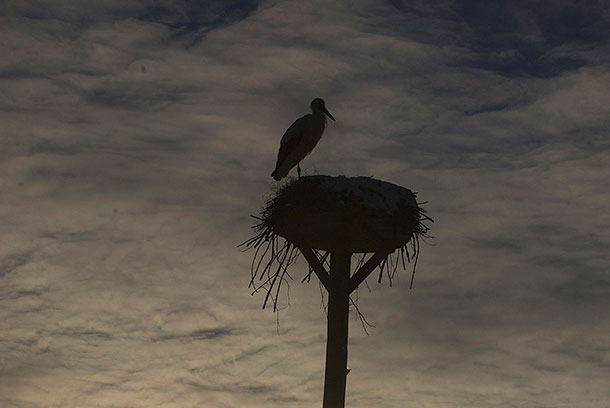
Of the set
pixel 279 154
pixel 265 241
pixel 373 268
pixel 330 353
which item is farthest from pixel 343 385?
pixel 279 154

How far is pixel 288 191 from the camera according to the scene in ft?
30.9

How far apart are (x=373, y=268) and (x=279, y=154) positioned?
3.20 metres

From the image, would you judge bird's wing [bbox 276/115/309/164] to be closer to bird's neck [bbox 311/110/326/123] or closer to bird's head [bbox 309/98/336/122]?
bird's neck [bbox 311/110/326/123]

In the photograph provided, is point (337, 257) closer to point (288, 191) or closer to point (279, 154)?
point (288, 191)

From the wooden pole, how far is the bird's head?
12.8 feet

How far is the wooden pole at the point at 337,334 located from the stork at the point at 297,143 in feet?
9.54

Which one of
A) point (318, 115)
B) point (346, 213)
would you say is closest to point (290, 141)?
point (318, 115)

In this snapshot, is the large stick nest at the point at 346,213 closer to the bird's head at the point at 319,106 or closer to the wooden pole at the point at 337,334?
the wooden pole at the point at 337,334

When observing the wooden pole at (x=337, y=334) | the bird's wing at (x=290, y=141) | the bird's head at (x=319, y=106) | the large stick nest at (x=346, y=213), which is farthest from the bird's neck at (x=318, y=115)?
the wooden pole at (x=337, y=334)

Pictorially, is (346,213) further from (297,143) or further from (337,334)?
(297,143)

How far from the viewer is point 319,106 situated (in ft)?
41.2

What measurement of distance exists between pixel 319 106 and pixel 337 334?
15.8 feet

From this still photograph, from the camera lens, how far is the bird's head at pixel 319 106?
12555 millimetres

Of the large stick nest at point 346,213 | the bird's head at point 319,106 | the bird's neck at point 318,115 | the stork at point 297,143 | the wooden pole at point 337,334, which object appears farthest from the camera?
the bird's head at point 319,106
